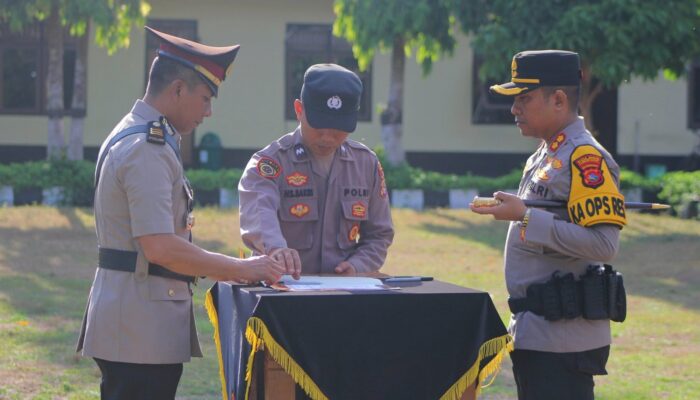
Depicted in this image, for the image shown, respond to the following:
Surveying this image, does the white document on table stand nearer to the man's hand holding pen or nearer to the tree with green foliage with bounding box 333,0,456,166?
the man's hand holding pen

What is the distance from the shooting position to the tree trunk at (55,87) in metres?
16.2

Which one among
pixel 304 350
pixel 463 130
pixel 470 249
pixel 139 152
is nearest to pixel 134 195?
pixel 139 152

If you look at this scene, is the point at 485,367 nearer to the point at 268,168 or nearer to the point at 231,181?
the point at 268,168

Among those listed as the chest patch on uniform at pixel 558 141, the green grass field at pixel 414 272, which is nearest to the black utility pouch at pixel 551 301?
Answer: the chest patch on uniform at pixel 558 141

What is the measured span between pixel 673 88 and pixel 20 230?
12.9m

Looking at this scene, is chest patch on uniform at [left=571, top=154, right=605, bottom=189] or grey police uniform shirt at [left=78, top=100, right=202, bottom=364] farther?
chest patch on uniform at [left=571, top=154, right=605, bottom=189]

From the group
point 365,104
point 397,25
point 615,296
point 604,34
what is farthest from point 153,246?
point 365,104

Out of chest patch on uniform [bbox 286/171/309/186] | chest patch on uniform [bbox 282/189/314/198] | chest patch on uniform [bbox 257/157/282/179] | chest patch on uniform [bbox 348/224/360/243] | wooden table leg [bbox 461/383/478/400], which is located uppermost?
chest patch on uniform [bbox 257/157/282/179]

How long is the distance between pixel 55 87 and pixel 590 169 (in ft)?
45.9

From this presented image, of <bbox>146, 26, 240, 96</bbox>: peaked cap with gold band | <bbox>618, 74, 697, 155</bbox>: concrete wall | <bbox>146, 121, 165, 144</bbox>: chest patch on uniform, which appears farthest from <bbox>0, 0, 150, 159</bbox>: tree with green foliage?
<bbox>146, 121, 165, 144</bbox>: chest patch on uniform

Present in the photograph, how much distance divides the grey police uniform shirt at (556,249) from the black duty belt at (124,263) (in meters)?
1.19

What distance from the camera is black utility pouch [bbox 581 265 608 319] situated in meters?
3.67

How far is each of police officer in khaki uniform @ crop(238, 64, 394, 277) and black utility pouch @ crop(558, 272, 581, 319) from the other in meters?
0.90

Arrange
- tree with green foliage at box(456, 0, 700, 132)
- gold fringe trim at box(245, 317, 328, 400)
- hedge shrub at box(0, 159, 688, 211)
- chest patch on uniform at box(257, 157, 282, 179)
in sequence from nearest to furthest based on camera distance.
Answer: gold fringe trim at box(245, 317, 328, 400) → chest patch on uniform at box(257, 157, 282, 179) → tree with green foliage at box(456, 0, 700, 132) → hedge shrub at box(0, 159, 688, 211)
